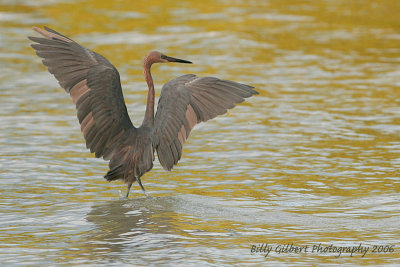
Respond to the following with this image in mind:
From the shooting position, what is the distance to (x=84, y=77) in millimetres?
8055

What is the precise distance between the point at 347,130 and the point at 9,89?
17.9 ft

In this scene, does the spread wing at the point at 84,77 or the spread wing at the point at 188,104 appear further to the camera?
the spread wing at the point at 188,104

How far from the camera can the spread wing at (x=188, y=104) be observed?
27.0ft

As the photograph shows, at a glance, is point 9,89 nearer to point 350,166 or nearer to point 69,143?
point 69,143

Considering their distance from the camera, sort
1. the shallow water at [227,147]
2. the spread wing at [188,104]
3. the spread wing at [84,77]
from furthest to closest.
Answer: the spread wing at [188,104] < the spread wing at [84,77] < the shallow water at [227,147]

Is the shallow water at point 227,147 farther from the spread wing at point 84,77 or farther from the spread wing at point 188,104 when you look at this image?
the spread wing at point 84,77

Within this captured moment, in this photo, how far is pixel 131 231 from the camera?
7.63 metres

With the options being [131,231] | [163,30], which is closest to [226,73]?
[163,30]

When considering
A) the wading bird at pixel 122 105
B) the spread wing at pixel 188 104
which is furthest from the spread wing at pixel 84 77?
the spread wing at pixel 188 104

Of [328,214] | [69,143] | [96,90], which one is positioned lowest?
[328,214]

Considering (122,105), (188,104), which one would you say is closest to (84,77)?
(122,105)

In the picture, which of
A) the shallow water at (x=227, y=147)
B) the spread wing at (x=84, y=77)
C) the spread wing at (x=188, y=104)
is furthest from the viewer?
the spread wing at (x=188, y=104)

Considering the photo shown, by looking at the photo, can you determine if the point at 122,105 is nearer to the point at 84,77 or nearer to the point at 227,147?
the point at 84,77

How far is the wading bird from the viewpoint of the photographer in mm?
8047
